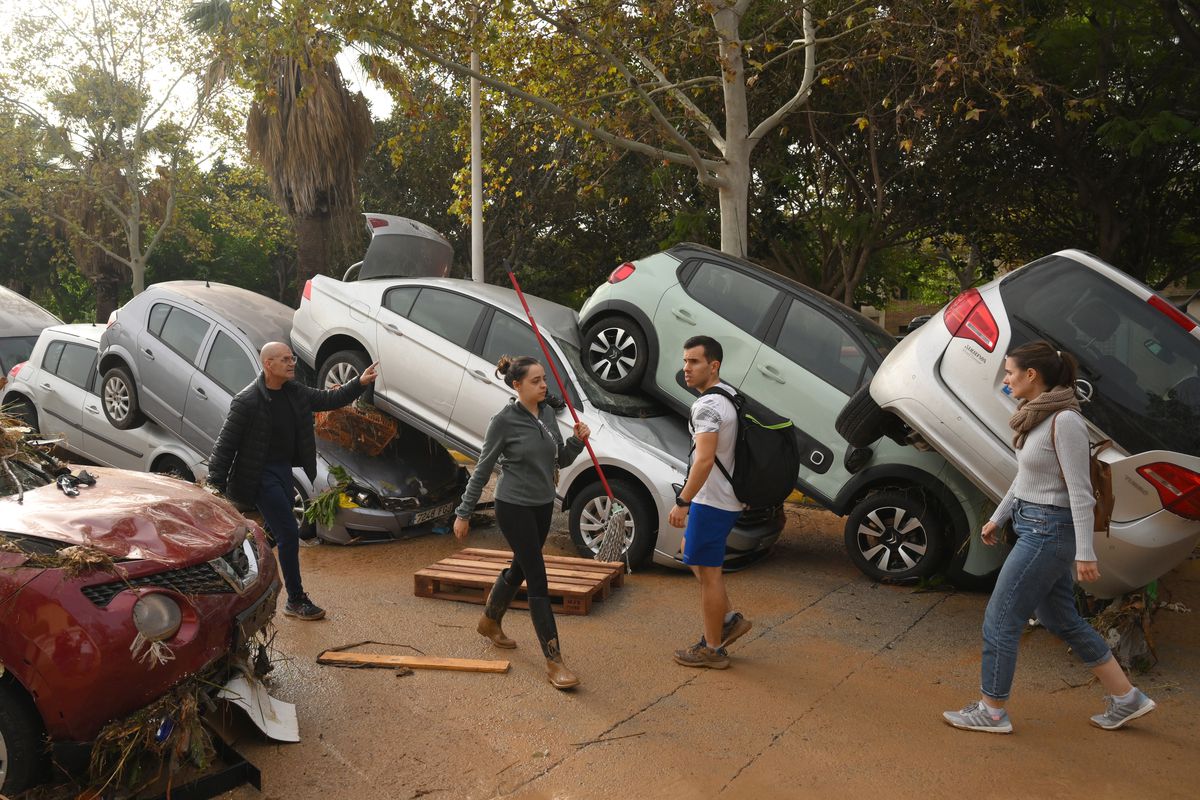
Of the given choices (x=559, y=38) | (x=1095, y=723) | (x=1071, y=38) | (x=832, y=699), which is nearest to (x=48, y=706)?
(x=832, y=699)

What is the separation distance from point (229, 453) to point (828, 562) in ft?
14.4

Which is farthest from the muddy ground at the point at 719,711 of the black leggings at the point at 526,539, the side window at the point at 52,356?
the side window at the point at 52,356

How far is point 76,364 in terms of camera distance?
942 cm

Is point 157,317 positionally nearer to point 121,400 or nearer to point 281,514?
point 121,400

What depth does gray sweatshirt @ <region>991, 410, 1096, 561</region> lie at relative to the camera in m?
4.12

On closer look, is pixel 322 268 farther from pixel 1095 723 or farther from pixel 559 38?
pixel 1095 723

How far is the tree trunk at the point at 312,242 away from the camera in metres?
16.1

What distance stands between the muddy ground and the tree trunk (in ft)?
34.0

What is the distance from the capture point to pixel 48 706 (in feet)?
11.4

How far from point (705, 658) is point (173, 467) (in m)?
5.35

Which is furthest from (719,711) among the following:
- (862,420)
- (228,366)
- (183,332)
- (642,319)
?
(183,332)

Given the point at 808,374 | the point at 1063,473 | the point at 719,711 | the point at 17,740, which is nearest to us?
the point at 17,740

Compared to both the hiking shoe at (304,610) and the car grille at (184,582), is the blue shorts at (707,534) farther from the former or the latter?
the hiking shoe at (304,610)

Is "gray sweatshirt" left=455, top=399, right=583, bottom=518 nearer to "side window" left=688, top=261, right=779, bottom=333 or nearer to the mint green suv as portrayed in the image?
the mint green suv
